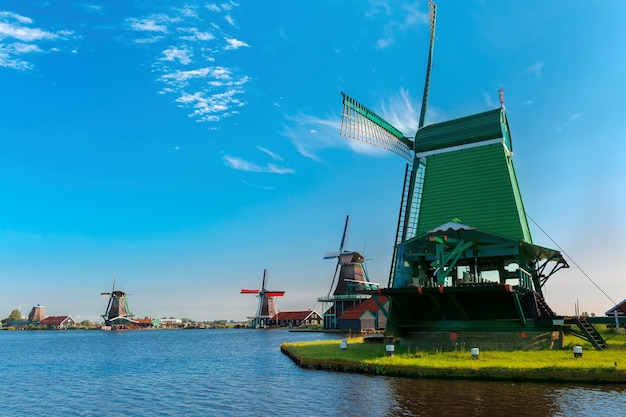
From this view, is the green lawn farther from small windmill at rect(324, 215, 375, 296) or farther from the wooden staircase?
small windmill at rect(324, 215, 375, 296)

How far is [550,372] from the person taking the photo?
Result: 18234 millimetres

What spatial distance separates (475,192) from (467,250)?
411 cm

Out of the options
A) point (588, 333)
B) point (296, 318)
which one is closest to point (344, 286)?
point (296, 318)

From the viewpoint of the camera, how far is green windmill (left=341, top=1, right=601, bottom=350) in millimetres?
24812

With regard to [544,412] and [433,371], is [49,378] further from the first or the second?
[544,412]

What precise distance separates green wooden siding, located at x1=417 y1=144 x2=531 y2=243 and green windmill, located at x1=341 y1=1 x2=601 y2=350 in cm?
6

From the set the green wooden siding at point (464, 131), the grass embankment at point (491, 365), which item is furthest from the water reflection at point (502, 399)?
the green wooden siding at point (464, 131)

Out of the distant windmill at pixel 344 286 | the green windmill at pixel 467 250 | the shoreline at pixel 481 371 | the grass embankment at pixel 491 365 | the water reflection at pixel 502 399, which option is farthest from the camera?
the distant windmill at pixel 344 286

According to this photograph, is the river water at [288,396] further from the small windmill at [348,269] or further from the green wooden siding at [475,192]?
the small windmill at [348,269]

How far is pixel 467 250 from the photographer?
2725cm

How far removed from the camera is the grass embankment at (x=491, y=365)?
18.0 m

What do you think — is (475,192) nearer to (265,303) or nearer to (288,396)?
(288,396)

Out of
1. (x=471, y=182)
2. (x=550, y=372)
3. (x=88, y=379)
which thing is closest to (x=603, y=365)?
(x=550, y=372)

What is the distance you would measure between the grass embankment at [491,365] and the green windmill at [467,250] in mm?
1843
